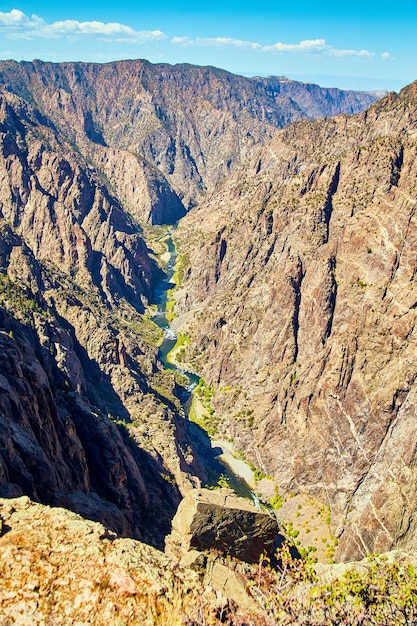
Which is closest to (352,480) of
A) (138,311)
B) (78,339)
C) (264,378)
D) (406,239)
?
Result: (264,378)

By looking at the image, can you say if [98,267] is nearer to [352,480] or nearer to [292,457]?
[292,457]

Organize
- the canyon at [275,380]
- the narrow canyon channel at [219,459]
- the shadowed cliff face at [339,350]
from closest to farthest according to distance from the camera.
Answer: the canyon at [275,380]
the shadowed cliff face at [339,350]
the narrow canyon channel at [219,459]

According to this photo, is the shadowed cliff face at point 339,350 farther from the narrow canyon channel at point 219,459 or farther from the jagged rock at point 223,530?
the jagged rock at point 223,530

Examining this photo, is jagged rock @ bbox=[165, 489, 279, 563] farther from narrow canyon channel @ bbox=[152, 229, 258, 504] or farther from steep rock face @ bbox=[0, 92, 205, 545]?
narrow canyon channel @ bbox=[152, 229, 258, 504]

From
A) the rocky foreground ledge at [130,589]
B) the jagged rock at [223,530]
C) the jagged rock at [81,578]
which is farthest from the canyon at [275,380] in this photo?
the rocky foreground ledge at [130,589]

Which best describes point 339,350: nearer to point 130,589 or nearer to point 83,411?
point 83,411

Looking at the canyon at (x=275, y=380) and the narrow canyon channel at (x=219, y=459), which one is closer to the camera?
the canyon at (x=275, y=380)
